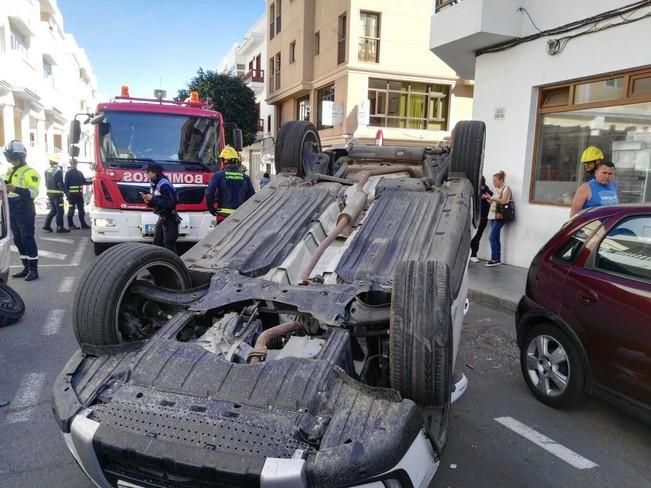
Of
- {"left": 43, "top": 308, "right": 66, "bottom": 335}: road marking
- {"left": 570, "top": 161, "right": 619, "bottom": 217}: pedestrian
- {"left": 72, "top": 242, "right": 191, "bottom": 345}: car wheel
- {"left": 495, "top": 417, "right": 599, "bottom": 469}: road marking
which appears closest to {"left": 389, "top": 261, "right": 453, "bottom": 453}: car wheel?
{"left": 495, "top": 417, "right": 599, "bottom": 469}: road marking

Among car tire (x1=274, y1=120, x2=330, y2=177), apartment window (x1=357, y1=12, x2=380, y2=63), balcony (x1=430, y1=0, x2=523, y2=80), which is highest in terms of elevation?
apartment window (x1=357, y1=12, x2=380, y2=63)

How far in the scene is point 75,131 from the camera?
884 centimetres

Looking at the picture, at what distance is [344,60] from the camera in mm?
21375

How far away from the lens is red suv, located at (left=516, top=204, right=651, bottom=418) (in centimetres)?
306

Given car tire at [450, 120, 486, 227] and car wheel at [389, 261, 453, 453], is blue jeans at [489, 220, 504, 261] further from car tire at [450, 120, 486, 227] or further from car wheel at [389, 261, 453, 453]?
car wheel at [389, 261, 453, 453]

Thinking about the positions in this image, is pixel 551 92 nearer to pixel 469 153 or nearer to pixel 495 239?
pixel 495 239

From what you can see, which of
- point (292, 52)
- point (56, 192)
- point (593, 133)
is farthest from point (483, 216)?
point (292, 52)

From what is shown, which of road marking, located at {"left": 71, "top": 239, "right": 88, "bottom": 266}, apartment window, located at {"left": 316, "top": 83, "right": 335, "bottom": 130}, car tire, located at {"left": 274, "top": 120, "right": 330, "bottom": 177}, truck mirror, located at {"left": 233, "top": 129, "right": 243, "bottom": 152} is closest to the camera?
car tire, located at {"left": 274, "top": 120, "right": 330, "bottom": 177}

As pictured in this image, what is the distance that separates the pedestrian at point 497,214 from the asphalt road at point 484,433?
366cm

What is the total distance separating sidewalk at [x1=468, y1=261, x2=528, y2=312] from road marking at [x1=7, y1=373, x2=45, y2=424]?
201 inches

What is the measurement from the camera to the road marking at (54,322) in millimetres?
5109

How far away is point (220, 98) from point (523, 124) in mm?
22666

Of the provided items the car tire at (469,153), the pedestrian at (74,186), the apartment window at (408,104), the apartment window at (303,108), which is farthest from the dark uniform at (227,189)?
the apartment window at (303,108)

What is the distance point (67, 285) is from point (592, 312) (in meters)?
6.50
